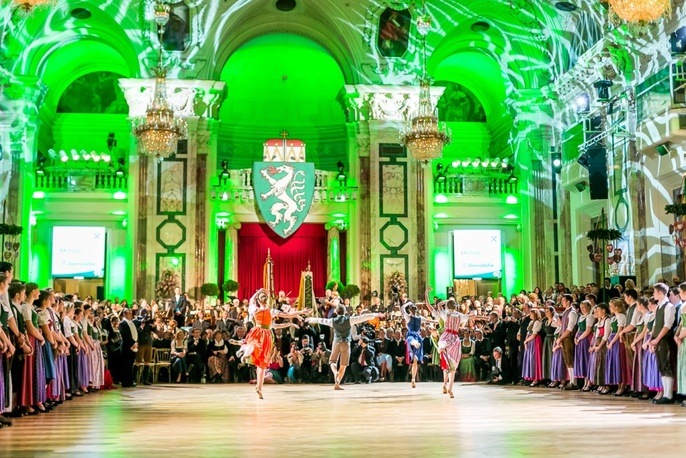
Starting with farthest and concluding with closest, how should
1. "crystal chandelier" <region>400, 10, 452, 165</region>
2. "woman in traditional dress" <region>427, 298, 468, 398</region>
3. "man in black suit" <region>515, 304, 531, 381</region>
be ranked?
"crystal chandelier" <region>400, 10, 452, 165</region> → "man in black suit" <region>515, 304, 531, 381</region> → "woman in traditional dress" <region>427, 298, 468, 398</region>

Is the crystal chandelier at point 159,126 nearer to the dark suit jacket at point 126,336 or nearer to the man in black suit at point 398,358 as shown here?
the dark suit jacket at point 126,336

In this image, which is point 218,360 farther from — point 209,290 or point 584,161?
point 584,161

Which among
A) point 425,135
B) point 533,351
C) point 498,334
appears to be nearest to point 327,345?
point 498,334

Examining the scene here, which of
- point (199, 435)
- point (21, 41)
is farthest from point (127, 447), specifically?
point (21, 41)

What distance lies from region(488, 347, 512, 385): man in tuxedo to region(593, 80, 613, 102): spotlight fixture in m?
6.52

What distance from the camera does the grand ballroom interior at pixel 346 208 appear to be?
1195cm

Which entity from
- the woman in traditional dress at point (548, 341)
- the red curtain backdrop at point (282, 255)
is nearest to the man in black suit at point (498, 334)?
the woman in traditional dress at point (548, 341)

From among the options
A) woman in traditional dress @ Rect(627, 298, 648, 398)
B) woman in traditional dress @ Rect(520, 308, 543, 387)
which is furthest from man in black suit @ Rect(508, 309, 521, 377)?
woman in traditional dress @ Rect(627, 298, 648, 398)

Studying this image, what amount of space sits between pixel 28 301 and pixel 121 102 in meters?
19.0

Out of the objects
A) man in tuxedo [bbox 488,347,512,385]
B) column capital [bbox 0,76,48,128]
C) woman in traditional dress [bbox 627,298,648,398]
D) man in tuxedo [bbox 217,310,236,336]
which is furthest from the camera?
column capital [bbox 0,76,48,128]

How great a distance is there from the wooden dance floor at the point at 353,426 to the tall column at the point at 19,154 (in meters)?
11.1

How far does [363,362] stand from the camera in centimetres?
1631

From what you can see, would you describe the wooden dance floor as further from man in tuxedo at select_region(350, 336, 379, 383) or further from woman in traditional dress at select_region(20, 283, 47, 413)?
man in tuxedo at select_region(350, 336, 379, 383)

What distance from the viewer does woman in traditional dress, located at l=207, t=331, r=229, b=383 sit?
54.1 ft
